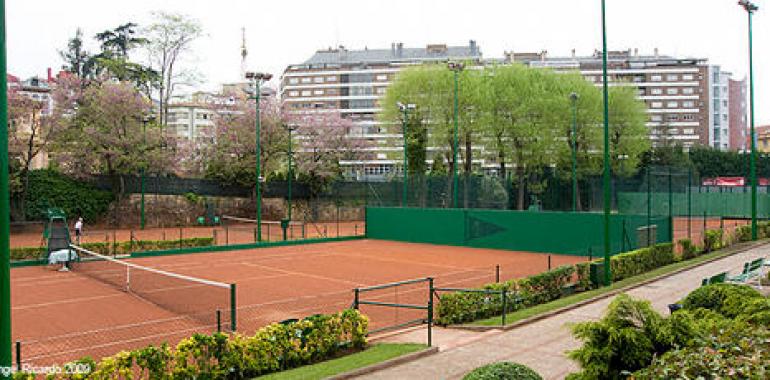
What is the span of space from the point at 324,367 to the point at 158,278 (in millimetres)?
13486

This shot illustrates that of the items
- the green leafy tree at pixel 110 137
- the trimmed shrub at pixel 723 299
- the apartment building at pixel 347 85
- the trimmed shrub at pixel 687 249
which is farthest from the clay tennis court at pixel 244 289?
the apartment building at pixel 347 85

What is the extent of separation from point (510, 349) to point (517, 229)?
2256 centimetres

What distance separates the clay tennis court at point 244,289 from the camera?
1366cm

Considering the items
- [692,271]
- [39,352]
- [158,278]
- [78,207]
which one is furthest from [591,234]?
[78,207]

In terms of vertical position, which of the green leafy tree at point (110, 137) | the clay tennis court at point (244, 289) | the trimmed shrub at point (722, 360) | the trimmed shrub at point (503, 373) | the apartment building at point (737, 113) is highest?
the apartment building at point (737, 113)

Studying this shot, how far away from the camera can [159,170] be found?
49.2 m

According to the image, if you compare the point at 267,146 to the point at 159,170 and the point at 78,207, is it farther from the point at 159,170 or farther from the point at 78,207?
the point at 78,207

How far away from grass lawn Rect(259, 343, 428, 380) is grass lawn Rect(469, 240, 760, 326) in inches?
126

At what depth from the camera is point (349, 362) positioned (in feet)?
36.0

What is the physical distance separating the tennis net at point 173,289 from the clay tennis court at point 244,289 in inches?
8.4

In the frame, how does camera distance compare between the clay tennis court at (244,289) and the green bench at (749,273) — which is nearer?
the clay tennis court at (244,289)

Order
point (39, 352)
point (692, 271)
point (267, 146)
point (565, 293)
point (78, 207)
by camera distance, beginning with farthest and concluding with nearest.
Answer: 1. point (267, 146)
2. point (78, 207)
3. point (692, 271)
4. point (565, 293)
5. point (39, 352)

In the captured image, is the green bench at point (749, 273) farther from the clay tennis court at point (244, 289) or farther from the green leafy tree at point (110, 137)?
the green leafy tree at point (110, 137)

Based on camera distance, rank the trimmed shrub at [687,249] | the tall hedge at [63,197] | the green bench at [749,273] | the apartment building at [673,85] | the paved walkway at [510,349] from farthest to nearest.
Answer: the apartment building at [673,85]
the tall hedge at [63,197]
the trimmed shrub at [687,249]
the green bench at [749,273]
the paved walkway at [510,349]
